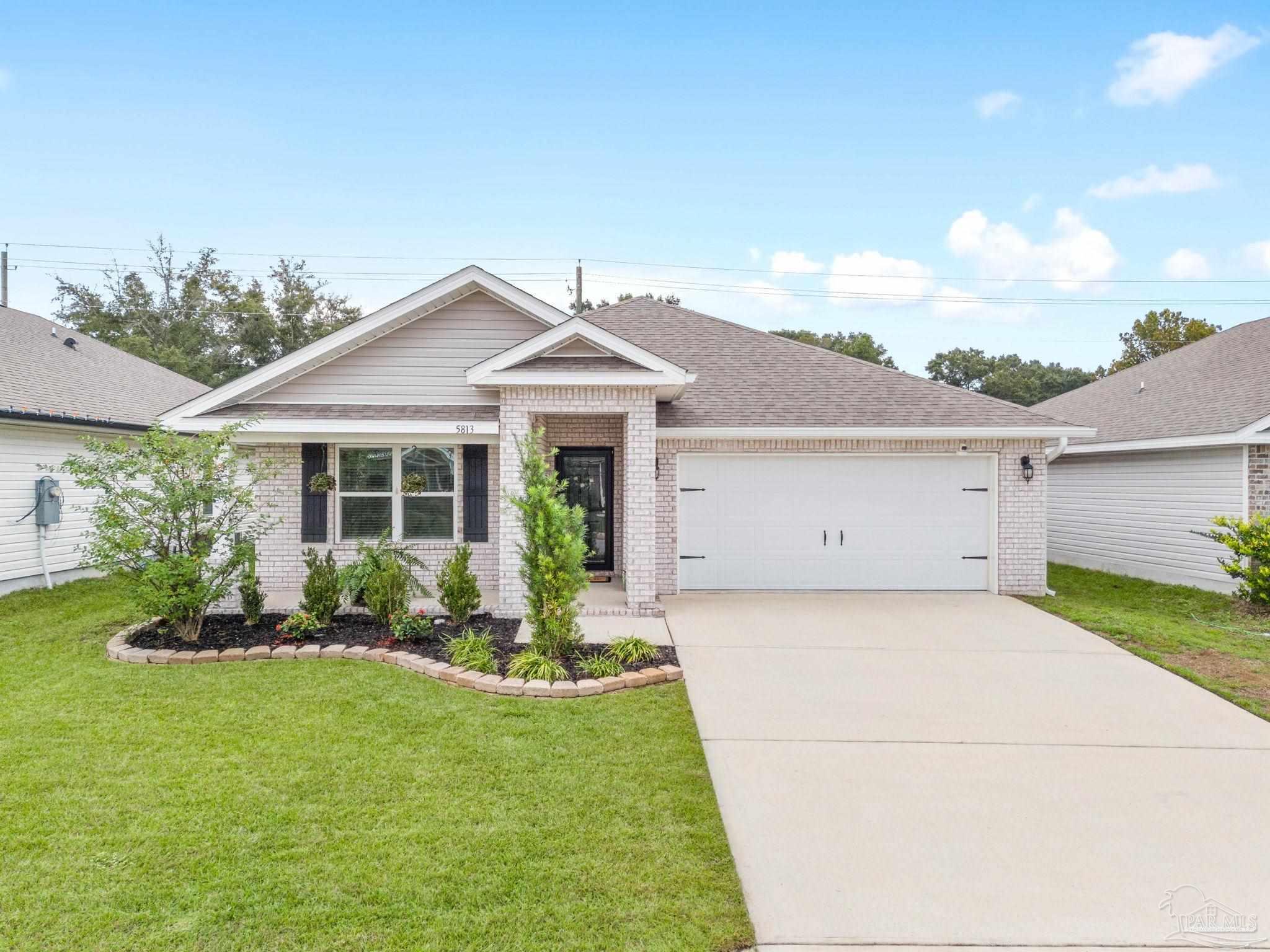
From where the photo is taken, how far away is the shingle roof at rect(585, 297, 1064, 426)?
9789mm

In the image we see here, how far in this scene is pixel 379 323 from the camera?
9102 mm

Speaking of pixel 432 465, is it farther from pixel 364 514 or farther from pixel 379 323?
pixel 379 323

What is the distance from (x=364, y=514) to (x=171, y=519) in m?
2.79

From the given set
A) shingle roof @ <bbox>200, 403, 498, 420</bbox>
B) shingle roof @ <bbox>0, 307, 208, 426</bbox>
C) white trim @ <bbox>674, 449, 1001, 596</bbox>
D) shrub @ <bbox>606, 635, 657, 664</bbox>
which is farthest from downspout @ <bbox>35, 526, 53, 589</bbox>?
white trim @ <bbox>674, 449, 1001, 596</bbox>

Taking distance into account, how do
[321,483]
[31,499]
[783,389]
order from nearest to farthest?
[321,483] → [31,499] → [783,389]

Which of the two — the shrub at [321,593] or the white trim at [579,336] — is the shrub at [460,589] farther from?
the white trim at [579,336]

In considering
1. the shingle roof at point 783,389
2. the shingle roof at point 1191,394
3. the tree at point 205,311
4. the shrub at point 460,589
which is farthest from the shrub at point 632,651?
the tree at point 205,311

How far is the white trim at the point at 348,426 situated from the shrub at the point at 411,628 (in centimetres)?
265

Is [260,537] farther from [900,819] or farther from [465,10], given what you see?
[465,10]

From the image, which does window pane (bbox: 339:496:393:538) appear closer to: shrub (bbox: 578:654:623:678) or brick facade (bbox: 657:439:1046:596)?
brick facade (bbox: 657:439:1046:596)

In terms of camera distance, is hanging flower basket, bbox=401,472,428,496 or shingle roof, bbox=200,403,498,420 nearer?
shingle roof, bbox=200,403,498,420

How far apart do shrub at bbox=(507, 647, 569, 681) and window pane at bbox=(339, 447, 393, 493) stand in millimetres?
4697

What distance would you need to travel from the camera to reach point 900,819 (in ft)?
12.0

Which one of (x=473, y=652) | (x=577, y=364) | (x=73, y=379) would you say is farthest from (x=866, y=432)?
(x=73, y=379)
